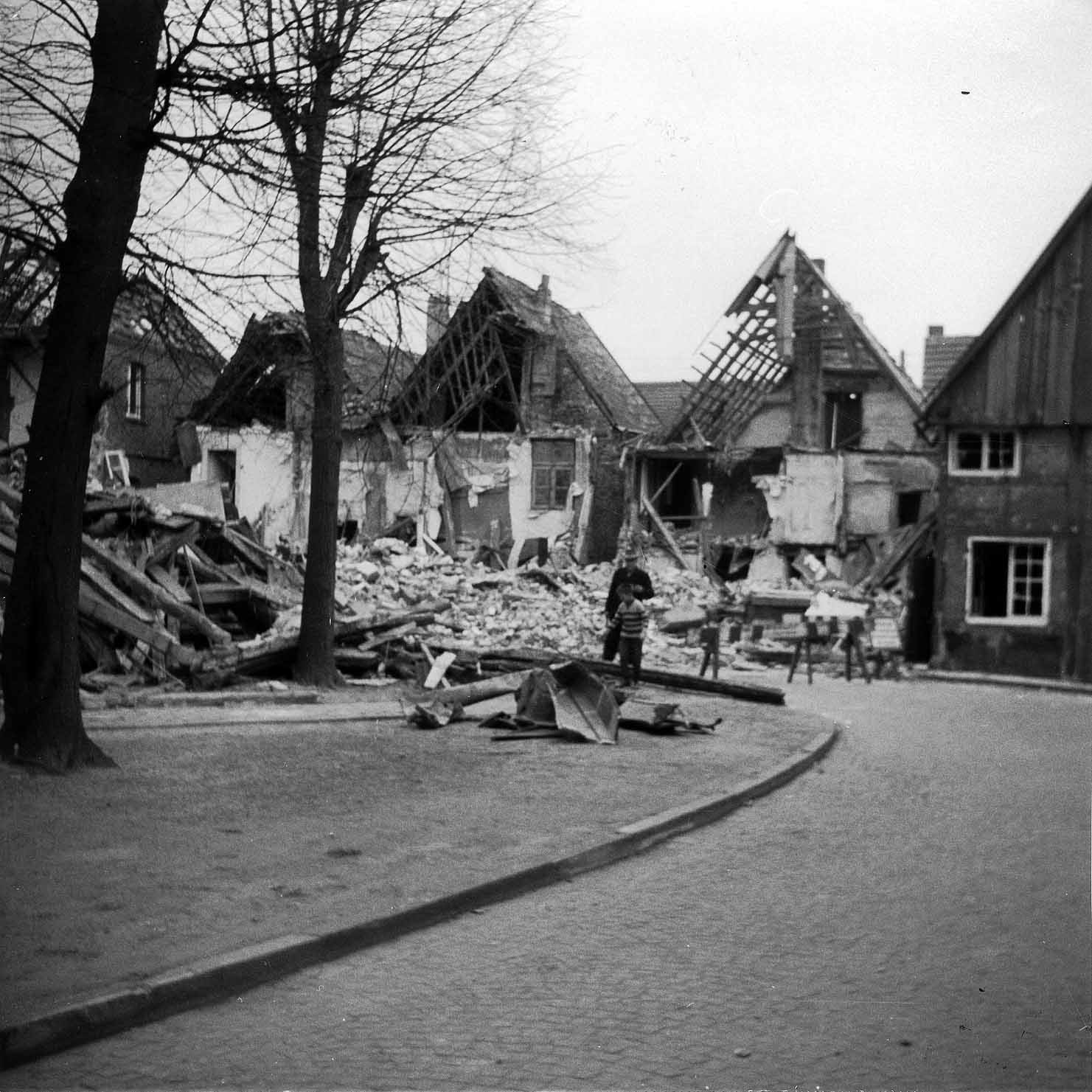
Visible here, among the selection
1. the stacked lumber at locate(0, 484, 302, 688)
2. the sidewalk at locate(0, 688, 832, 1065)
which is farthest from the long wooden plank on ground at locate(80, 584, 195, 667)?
the sidewalk at locate(0, 688, 832, 1065)

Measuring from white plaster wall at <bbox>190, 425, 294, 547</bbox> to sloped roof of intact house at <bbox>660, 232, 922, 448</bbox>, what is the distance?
11200 mm

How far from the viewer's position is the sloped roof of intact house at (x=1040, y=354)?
27.1 metres

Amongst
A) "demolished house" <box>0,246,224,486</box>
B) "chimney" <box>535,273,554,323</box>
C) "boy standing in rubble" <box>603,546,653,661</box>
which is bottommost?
"boy standing in rubble" <box>603,546,653,661</box>

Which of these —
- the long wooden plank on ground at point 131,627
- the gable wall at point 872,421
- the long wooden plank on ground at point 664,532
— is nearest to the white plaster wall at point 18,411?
the long wooden plank on ground at point 131,627

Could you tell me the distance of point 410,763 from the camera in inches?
453

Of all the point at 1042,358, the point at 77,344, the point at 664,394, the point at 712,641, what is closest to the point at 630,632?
the point at 712,641

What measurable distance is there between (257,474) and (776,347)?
15558 mm

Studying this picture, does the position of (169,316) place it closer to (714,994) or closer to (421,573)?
(714,994)

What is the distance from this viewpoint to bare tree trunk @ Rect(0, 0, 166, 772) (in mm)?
9367

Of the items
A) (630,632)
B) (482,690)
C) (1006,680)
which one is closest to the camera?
(482,690)

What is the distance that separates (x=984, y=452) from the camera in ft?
94.0

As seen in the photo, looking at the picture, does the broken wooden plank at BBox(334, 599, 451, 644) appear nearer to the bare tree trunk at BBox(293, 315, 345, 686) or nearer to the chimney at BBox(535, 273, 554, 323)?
the bare tree trunk at BBox(293, 315, 345, 686)

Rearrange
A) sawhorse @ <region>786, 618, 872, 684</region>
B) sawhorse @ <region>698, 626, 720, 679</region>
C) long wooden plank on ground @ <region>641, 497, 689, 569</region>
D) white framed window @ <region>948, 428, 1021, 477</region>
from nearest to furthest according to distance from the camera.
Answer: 1. sawhorse @ <region>698, 626, 720, 679</region>
2. sawhorse @ <region>786, 618, 872, 684</region>
3. white framed window @ <region>948, 428, 1021, 477</region>
4. long wooden plank on ground @ <region>641, 497, 689, 569</region>

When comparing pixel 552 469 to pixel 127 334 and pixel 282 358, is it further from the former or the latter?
pixel 127 334
